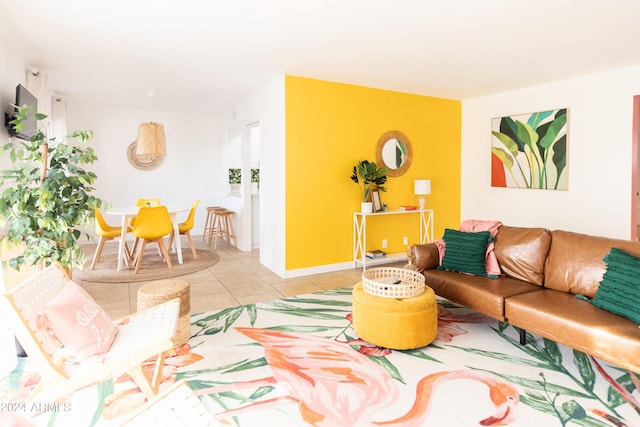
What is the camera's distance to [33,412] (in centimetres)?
206

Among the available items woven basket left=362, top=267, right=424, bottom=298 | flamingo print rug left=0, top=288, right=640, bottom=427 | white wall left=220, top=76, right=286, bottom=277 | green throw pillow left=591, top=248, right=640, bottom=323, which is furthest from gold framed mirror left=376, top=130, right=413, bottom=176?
green throw pillow left=591, top=248, right=640, bottom=323

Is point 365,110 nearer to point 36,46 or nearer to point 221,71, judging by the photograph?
point 221,71

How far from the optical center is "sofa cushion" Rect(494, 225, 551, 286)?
3068 millimetres

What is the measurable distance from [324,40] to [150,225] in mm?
3231

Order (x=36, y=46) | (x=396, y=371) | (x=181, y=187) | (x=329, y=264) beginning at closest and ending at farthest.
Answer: (x=396, y=371)
(x=36, y=46)
(x=329, y=264)
(x=181, y=187)

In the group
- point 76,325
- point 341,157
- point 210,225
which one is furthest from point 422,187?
point 76,325

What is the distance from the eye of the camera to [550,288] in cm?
297

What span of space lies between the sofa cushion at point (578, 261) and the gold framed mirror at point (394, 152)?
266cm

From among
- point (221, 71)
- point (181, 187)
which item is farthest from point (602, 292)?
point (181, 187)

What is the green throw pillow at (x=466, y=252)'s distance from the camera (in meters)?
3.30

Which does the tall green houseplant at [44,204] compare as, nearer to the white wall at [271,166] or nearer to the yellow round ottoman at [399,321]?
the yellow round ottoman at [399,321]

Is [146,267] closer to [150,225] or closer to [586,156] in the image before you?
[150,225]

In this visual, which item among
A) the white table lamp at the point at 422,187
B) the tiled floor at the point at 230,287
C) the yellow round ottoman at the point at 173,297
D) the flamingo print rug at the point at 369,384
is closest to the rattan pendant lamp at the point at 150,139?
the tiled floor at the point at 230,287

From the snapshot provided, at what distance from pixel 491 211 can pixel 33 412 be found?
5.75 metres
